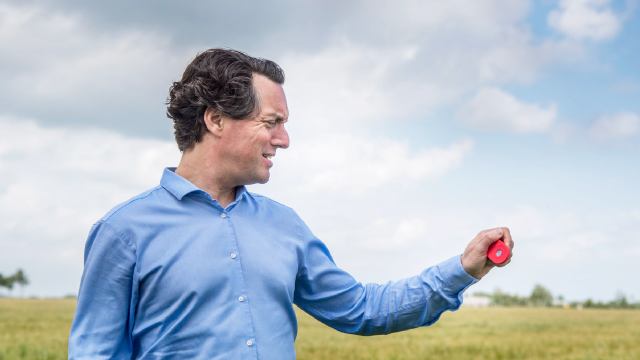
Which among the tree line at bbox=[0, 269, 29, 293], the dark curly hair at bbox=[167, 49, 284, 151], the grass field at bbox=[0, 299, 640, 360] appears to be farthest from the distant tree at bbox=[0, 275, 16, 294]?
the dark curly hair at bbox=[167, 49, 284, 151]

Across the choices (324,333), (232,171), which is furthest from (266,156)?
(324,333)

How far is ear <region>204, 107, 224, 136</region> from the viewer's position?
8.35ft

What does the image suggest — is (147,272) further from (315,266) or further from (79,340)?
(315,266)

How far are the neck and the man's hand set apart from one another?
3.50 ft

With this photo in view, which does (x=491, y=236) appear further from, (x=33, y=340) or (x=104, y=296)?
(x=33, y=340)

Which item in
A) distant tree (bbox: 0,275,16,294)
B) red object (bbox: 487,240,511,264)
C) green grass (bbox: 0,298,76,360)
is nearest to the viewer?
red object (bbox: 487,240,511,264)

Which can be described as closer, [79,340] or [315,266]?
[79,340]

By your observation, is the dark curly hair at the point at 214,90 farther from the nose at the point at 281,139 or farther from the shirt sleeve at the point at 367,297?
the shirt sleeve at the point at 367,297

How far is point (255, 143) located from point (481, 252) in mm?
1063

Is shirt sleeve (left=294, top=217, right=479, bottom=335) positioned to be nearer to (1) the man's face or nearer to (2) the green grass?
(1) the man's face

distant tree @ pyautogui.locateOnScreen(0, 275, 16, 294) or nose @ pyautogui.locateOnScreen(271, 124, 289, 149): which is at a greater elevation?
distant tree @ pyautogui.locateOnScreen(0, 275, 16, 294)

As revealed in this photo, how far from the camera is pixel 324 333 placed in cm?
1781

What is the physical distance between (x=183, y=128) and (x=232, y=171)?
13.8 inches

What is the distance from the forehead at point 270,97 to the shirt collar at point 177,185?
389 mm
